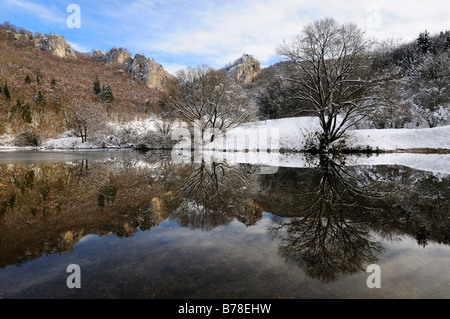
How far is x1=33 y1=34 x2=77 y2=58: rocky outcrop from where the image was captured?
376 ft

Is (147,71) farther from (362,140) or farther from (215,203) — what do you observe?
(215,203)

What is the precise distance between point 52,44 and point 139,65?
40.1 meters

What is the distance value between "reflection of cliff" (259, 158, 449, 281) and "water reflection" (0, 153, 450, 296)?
0.01 metres

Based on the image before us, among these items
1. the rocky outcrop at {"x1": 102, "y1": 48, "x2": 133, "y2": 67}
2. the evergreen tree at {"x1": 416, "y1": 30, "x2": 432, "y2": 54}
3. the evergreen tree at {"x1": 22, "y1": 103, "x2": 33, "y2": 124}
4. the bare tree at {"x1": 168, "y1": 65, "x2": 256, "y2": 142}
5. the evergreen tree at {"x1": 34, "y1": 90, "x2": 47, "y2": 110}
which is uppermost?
the rocky outcrop at {"x1": 102, "y1": 48, "x2": 133, "y2": 67}

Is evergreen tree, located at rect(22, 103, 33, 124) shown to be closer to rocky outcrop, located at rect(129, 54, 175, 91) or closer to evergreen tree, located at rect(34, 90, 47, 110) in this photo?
evergreen tree, located at rect(34, 90, 47, 110)

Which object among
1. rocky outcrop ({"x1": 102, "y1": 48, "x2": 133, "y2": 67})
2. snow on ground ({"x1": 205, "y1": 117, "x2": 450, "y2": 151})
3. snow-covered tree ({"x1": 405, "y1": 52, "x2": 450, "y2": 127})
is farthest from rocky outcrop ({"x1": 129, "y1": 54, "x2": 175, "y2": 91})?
snow-covered tree ({"x1": 405, "y1": 52, "x2": 450, "y2": 127})

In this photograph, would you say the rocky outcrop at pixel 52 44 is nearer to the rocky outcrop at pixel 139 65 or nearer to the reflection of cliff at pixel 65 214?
the rocky outcrop at pixel 139 65

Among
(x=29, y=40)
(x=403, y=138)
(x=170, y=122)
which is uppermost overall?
(x=29, y=40)

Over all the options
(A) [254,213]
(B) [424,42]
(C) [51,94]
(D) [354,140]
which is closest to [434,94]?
(D) [354,140]

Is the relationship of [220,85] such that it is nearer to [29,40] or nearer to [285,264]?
[285,264]

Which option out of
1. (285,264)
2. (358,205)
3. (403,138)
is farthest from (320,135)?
(285,264)

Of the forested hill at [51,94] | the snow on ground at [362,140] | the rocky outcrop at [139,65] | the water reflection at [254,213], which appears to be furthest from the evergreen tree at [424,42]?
the rocky outcrop at [139,65]

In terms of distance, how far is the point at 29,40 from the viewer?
113250mm
